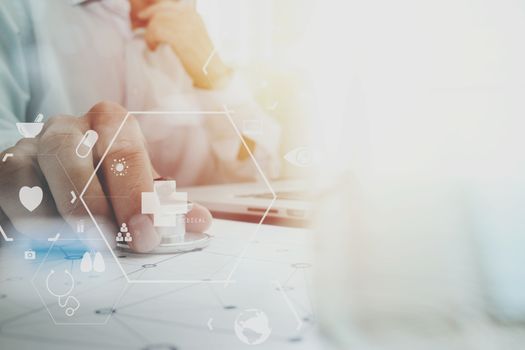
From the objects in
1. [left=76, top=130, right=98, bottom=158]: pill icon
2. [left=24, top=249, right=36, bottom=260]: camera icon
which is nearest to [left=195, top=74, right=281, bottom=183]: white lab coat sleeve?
[left=76, top=130, right=98, bottom=158]: pill icon

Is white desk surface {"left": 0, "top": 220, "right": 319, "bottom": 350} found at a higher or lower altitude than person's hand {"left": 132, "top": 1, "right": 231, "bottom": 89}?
lower

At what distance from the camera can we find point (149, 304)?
1.52ft

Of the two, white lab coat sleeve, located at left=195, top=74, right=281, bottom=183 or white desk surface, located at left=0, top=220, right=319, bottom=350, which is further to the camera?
white lab coat sleeve, located at left=195, top=74, right=281, bottom=183

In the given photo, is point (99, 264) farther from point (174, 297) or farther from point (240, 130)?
point (240, 130)

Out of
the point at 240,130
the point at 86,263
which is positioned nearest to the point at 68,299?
the point at 86,263

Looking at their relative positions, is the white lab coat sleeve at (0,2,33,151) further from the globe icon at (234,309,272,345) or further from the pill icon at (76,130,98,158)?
the globe icon at (234,309,272,345)

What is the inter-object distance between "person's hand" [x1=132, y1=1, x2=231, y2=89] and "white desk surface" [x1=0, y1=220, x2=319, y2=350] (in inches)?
7.7

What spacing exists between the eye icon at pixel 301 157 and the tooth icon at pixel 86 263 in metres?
0.24

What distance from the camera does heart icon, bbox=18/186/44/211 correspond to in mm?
542

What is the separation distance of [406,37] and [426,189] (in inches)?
6.8

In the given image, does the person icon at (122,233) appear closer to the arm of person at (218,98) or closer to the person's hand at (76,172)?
the person's hand at (76,172)

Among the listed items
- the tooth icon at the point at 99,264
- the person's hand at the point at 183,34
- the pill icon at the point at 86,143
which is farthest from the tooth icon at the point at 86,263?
the person's hand at the point at 183,34

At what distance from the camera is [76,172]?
533mm

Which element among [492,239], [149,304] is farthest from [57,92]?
[492,239]
